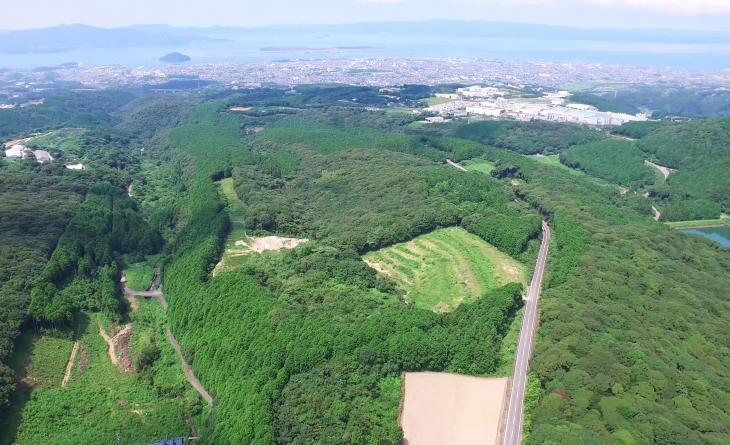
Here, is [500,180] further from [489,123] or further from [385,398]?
[385,398]

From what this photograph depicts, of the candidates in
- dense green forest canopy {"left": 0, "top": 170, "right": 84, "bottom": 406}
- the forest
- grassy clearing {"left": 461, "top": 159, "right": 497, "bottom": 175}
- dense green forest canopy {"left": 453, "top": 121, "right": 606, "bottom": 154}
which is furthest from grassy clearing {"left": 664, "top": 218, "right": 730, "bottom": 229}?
dense green forest canopy {"left": 0, "top": 170, "right": 84, "bottom": 406}

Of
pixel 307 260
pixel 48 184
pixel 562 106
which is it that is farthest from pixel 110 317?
pixel 562 106

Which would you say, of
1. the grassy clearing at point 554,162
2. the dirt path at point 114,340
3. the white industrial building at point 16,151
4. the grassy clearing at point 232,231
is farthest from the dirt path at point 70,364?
the grassy clearing at point 554,162

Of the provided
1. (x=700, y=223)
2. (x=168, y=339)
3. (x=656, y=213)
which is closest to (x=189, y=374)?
(x=168, y=339)

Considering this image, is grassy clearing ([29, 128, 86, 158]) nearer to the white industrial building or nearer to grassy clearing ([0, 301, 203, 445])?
the white industrial building

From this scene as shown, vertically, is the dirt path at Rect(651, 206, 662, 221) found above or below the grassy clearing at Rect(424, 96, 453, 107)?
below

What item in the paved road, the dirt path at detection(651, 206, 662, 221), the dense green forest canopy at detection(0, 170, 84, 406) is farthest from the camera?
the dirt path at detection(651, 206, 662, 221)
